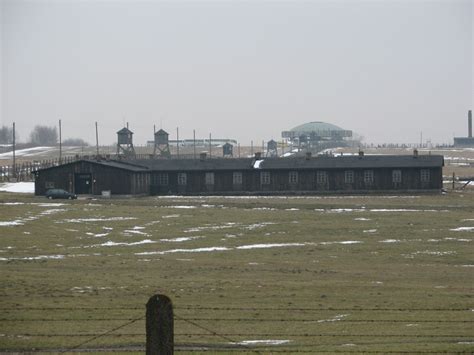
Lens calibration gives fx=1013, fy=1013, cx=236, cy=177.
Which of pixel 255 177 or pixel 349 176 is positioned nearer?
pixel 349 176

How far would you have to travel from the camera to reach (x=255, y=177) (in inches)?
3536

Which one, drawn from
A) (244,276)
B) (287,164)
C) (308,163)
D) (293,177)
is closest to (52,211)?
(293,177)

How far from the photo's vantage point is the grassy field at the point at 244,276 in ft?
75.2

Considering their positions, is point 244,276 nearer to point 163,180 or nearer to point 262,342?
point 262,342

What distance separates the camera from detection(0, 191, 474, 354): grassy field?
2292cm

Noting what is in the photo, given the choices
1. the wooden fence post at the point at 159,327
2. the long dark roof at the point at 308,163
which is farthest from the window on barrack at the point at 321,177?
the wooden fence post at the point at 159,327

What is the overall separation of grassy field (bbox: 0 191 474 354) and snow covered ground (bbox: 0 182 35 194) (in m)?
26.9

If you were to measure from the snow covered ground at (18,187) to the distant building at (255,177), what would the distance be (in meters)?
7.90

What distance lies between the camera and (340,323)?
81.7 feet

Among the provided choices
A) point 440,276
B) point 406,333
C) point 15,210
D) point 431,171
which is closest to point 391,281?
point 440,276

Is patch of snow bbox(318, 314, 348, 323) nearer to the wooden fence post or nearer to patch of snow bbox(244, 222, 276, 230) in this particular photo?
the wooden fence post

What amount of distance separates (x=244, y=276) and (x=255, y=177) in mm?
54255

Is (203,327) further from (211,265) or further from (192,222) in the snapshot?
(192,222)

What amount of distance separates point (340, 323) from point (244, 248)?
2169 cm
